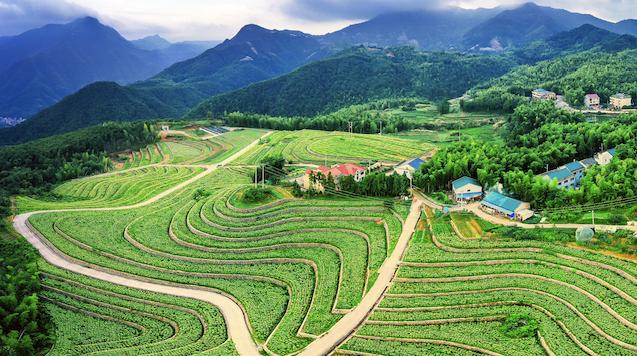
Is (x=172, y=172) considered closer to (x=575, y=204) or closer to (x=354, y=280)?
(x=354, y=280)

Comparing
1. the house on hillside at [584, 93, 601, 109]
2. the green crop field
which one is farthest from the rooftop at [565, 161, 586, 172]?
the house on hillside at [584, 93, 601, 109]

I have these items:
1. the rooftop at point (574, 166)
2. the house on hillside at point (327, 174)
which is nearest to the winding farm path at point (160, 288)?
the house on hillside at point (327, 174)

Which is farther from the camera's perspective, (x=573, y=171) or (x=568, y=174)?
(x=573, y=171)

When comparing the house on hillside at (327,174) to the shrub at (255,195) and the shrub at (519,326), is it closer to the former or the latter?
the shrub at (255,195)

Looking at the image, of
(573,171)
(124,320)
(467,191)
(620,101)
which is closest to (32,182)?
(124,320)

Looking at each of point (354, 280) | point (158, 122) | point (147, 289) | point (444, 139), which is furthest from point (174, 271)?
point (158, 122)

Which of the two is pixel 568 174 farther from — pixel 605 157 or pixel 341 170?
pixel 341 170
